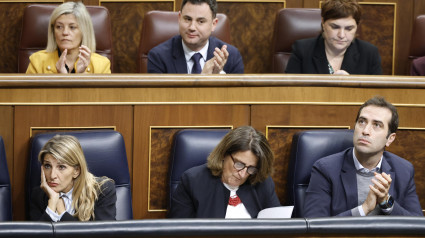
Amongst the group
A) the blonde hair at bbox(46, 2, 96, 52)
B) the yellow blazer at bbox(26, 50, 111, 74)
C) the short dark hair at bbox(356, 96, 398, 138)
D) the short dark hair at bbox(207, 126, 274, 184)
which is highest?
the blonde hair at bbox(46, 2, 96, 52)

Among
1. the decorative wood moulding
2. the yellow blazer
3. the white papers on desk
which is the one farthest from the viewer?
the yellow blazer

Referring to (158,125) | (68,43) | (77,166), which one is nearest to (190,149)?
(158,125)

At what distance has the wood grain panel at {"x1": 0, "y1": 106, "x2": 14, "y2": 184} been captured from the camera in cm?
121

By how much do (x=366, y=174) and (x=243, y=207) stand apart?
0.22m

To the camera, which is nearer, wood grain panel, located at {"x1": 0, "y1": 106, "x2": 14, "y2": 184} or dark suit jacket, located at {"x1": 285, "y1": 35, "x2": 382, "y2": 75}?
wood grain panel, located at {"x1": 0, "y1": 106, "x2": 14, "y2": 184}

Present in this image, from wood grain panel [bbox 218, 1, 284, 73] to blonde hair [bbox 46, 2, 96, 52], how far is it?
1.36ft

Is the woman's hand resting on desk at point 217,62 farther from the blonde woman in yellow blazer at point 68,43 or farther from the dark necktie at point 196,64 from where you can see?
the blonde woman in yellow blazer at point 68,43

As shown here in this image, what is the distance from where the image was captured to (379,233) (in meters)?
0.71

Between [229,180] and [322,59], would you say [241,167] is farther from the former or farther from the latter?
[322,59]

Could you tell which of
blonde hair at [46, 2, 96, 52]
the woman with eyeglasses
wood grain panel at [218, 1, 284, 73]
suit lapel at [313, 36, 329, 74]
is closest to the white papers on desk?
the woman with eyeglasses

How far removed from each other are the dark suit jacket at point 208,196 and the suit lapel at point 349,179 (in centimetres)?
12

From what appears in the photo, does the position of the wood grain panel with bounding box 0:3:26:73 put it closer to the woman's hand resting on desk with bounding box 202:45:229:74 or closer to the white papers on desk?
the woman's hand resting on desk with bounding box 202:45:229:74

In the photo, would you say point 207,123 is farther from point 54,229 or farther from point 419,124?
point 54,229

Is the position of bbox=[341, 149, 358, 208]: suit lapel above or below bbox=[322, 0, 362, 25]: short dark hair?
below
